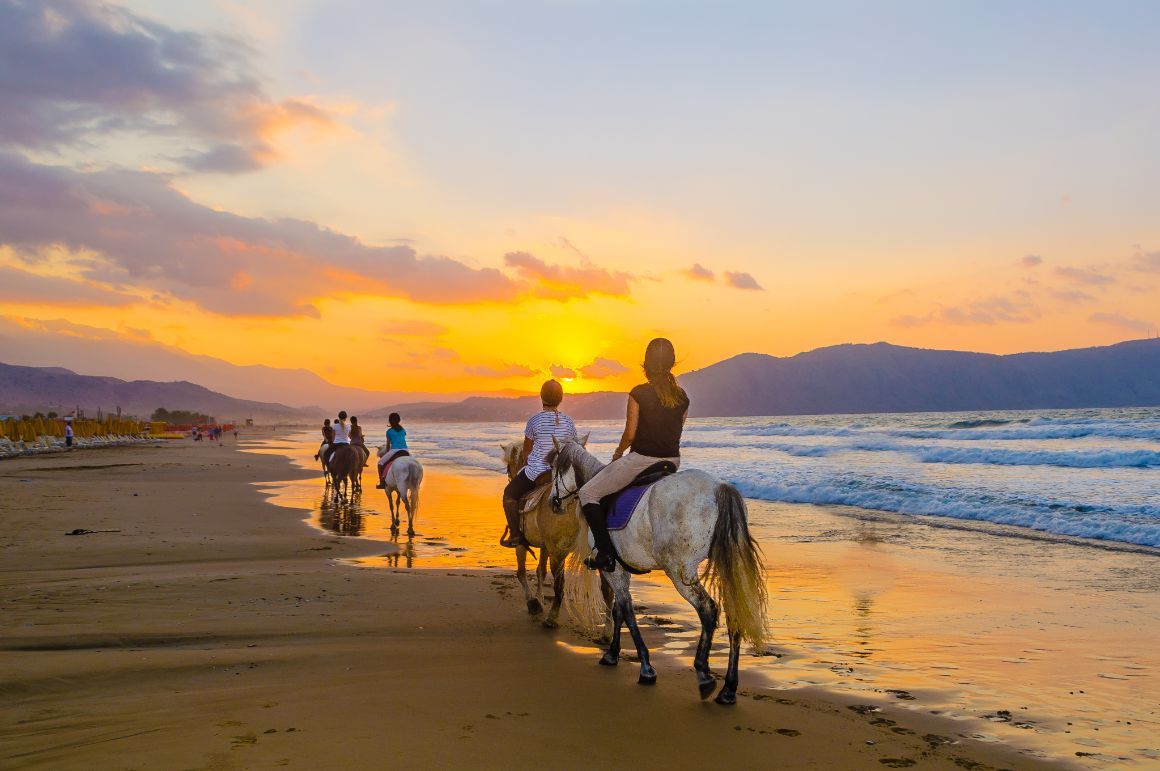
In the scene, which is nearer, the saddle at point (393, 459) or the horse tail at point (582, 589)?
the horse tail at point (582, 589)

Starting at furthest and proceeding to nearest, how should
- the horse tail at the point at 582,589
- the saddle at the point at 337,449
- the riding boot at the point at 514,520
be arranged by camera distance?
the saddle at the point at 337,449 → the riding boot at the point at 514,520 → the horse tail at the point at 582,589

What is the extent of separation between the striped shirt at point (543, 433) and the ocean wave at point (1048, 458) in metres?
29.2

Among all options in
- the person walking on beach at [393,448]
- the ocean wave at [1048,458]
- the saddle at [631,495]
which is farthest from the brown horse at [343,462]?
the ocean wave at [1048,458]

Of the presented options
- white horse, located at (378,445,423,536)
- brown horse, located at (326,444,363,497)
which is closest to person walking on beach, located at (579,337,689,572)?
white horse, located at (378,445,423,536)

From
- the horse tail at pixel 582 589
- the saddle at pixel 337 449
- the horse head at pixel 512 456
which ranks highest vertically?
the horse head at pixel 512 456

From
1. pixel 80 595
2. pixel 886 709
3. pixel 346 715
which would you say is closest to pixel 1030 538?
pixel 886 709

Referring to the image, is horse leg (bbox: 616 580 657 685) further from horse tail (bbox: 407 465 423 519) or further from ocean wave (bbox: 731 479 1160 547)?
ocean wave (bbox: 731 479 1160 547)

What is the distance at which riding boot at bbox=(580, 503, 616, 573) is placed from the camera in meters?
6.75

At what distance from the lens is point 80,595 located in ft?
29.9

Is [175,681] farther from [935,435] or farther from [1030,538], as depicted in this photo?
[935,435]

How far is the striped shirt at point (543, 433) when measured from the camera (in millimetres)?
8547

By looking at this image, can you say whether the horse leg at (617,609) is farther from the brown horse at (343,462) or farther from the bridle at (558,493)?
the brown horse at (343,462)

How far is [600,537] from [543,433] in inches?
85.0

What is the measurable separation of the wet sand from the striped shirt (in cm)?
178
